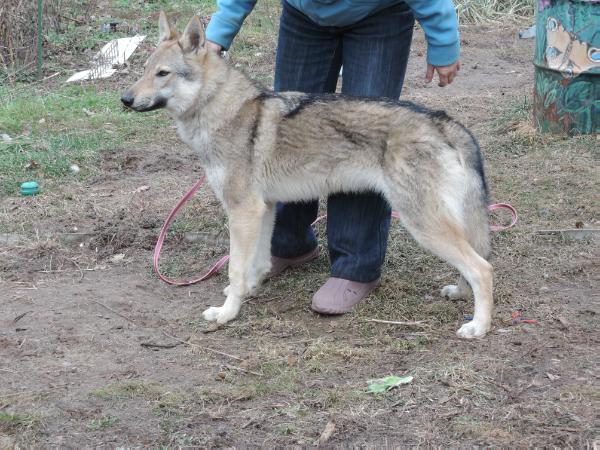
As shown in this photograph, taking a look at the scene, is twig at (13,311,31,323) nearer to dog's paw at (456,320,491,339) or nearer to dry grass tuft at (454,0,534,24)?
dog's paw at (456,320,491,339)

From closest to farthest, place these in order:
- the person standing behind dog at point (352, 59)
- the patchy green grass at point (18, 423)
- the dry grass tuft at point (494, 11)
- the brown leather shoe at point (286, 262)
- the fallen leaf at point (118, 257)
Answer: the patchy green grass at point (18, 423), the person standing behind dog at point (352, 59), the brown leather shoe at point (286, 262), the fallen leaf at point (118, 257), the dry grass tuft at point (494, 11)

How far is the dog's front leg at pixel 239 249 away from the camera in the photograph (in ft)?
14.8

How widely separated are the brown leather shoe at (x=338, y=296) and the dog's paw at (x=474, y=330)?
69cm

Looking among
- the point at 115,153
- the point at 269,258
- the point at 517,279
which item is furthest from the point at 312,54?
the point at 115,153

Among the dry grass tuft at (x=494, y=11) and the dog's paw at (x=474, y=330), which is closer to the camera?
the dog's paw at (x=474, y=330)

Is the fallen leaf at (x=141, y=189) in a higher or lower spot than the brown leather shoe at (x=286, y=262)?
lower

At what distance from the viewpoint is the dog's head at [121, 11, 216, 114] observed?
173 inches

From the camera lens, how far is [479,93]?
952 cm

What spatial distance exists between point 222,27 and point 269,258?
4.58 feet

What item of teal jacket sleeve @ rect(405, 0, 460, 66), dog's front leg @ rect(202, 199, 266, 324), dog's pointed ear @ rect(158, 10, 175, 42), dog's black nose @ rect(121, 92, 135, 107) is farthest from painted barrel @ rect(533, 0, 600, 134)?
dog's black nose @ rect(121, 92, 135, 107)

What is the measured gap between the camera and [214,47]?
4.64 m

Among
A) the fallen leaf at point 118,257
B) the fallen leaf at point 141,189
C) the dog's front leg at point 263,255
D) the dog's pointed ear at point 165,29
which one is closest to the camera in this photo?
the dog's pointed ear at point 165,29

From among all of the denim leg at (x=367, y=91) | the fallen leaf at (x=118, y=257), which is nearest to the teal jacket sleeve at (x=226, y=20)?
the denim leg at (x=367, y=91)

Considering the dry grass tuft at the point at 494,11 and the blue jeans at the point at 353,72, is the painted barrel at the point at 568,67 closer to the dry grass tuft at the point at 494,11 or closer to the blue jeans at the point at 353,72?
the blue jeans at the point at 353,72
